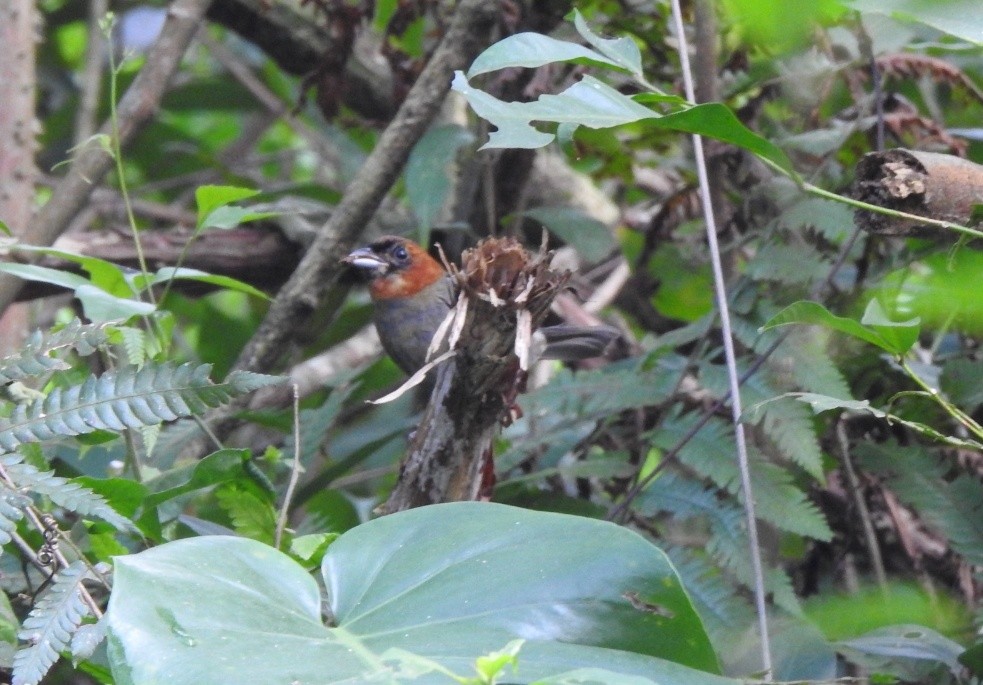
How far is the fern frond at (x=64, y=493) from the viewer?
1447 mm

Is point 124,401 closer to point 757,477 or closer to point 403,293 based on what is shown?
point 757,477

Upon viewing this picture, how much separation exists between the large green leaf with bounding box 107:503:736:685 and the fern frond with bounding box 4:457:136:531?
0.15 metres

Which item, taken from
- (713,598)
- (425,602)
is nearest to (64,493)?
(425,602)

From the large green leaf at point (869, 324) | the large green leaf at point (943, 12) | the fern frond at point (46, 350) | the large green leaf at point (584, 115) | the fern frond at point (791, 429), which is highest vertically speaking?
the large green leaf at point (943, 12)

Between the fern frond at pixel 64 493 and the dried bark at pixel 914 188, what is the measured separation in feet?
3.80

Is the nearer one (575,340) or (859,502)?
(859,502)

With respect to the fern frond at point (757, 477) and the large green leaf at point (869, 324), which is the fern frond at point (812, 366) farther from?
the large green leaf at point (869, 324)

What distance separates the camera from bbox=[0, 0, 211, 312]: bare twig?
285 centimetres

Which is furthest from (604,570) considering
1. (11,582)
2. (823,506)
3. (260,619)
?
(823,506)

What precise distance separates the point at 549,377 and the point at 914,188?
1521mm

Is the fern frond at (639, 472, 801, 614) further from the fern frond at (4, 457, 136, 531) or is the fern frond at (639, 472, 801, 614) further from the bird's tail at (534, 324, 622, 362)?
the fern frond at (4, 457, 136, 531)

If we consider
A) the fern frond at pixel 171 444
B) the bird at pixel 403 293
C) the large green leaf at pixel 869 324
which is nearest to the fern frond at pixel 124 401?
the large green leaf at pixel 869 324

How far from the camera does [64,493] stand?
1.46m

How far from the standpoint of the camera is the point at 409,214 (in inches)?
154
